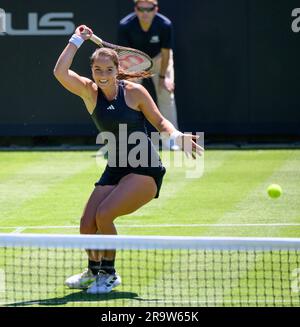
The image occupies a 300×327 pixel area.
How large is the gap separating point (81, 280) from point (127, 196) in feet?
2.60

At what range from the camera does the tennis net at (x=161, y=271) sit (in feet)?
22.6

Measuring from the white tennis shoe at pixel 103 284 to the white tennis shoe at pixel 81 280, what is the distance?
2.4 inches

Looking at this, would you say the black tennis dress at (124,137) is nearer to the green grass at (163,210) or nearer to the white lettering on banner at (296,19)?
the green grass at (163,210)

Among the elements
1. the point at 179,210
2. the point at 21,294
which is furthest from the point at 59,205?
the point at 21,294

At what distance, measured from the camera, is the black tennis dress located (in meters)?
8.36

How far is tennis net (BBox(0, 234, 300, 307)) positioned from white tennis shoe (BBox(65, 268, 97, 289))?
0.06 m

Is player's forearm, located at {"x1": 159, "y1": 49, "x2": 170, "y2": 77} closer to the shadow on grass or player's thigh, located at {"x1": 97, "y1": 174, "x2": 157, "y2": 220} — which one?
player's thigh, located at {"x1": 97, "y1": 174, "x2": 157, "y2": 220}

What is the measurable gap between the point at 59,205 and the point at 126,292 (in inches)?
149

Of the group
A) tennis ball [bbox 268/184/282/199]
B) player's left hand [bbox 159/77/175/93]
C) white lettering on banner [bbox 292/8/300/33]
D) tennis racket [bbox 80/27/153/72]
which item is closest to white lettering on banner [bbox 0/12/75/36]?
player's left hand [bbox 159/77/175/93]

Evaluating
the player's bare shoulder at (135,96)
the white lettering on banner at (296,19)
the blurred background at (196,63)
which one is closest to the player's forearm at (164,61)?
the blurred background at (196,63)

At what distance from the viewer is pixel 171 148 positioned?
15.9 m

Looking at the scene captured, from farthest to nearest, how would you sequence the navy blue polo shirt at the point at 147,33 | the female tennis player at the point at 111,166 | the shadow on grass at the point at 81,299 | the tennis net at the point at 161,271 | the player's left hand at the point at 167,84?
1. the player's left hand at the point at 167,84
2. the navy blue polo shirt at the point at 147,33
3. the female tennis player at the point at 111,166
4. the shadow on grass at the point at 81,299
5. the tennis net at the point at 161,271

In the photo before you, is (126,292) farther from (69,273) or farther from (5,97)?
(5,97)

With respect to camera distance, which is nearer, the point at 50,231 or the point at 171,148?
the point at 50,231
